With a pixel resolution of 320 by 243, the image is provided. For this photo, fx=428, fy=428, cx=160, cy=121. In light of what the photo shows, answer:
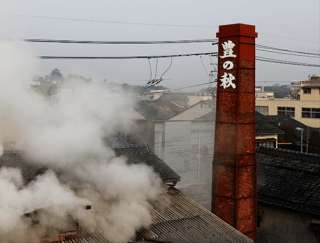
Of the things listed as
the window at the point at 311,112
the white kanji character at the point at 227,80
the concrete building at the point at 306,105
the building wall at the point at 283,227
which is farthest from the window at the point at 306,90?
the white kanji character at the point at 227,80

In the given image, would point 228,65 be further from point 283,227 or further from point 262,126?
point 262,126

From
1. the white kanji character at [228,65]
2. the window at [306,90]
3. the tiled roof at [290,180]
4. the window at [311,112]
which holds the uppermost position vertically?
the window at [306,90]

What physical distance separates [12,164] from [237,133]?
876 cm

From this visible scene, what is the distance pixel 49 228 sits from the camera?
12648mm

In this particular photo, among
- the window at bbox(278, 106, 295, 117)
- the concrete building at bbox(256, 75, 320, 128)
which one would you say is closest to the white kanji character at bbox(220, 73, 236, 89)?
the concrete building at bbox(256, 75, 320, 128)

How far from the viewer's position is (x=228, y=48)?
1750cm

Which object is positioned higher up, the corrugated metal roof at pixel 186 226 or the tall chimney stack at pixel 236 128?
the tall chimney stack at pixel 236 128

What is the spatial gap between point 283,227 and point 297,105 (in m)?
37.9

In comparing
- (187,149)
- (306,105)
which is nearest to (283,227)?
(187,149)

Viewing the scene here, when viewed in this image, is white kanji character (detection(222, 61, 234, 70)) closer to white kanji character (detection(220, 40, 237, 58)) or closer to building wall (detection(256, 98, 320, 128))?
white kanji character (detection(220, 40, 237, 58))

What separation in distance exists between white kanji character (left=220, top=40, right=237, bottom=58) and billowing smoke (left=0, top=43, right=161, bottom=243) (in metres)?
4.94

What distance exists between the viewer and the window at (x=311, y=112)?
5297 centimetres

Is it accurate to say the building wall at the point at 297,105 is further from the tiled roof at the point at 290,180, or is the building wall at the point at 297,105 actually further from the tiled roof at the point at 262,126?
the tiled roof at the point at 290,180

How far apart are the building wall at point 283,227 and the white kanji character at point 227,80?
20.7 ft
